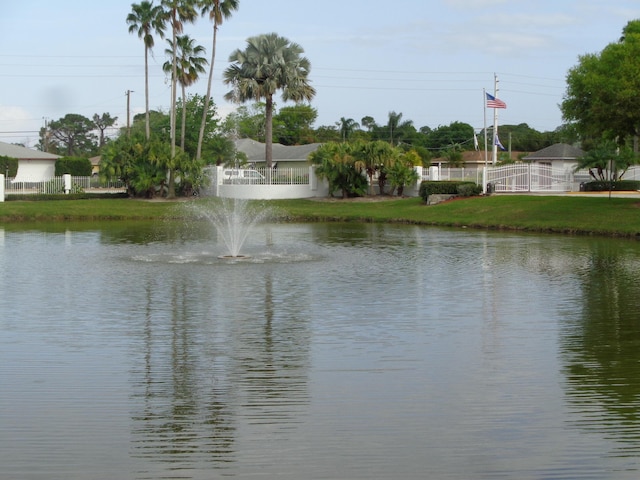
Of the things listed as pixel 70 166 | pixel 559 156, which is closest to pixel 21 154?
pixel 70 166

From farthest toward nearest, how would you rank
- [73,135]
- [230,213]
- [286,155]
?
[73,135] < [286,155] < [230,213]

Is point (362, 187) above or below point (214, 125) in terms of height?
below

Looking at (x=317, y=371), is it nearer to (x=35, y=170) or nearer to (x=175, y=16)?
(x=175, y=16)

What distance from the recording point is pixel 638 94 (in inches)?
1359

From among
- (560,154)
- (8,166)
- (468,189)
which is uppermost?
(560,154)

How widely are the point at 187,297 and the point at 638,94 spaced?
2290 centimetres

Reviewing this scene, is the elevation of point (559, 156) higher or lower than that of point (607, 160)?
higher

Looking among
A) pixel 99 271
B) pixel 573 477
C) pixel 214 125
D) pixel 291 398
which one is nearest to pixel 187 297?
pixel 99 271

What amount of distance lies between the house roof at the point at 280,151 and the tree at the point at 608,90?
17.9 m

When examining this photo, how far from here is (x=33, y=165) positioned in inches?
2773

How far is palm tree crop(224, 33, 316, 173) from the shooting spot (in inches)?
2242

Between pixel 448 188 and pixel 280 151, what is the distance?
29455 millimetres

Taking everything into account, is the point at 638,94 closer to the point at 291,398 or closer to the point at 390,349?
the point at 390,349

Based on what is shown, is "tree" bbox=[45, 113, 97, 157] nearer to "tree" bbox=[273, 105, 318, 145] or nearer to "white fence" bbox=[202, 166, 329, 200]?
"tree" bbox=[273, 105, 318, 145]
